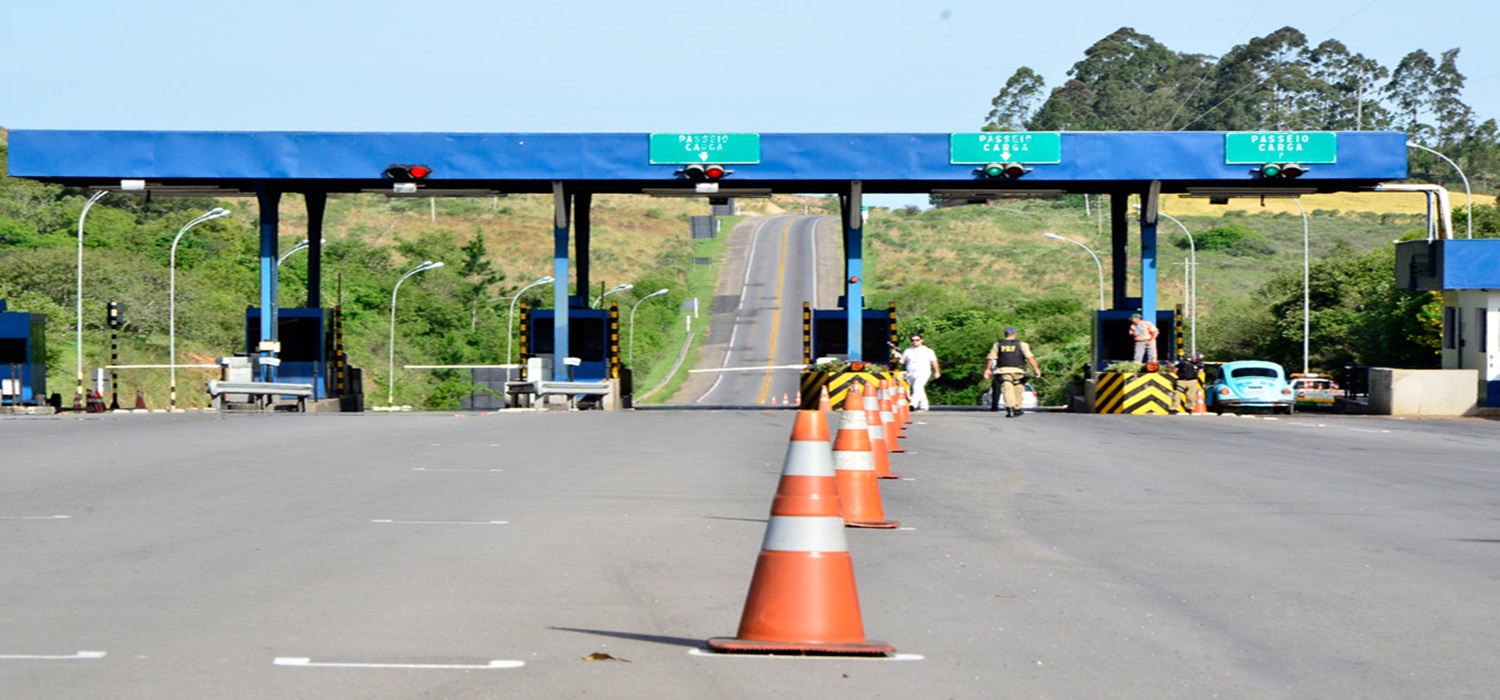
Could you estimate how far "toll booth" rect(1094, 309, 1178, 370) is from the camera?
39.2m

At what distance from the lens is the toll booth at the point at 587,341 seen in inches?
1585

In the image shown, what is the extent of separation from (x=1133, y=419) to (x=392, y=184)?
15.9m

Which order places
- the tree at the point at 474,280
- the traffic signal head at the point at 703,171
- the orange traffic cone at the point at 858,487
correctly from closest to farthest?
the orange traffic cone at the point at 858,487 < the traffic signal head at the point at 703,171 < the tree at the point at 474,280

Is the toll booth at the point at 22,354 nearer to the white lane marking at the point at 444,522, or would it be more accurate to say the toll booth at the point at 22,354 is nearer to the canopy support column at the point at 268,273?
the canopy support column at the point at 268,273

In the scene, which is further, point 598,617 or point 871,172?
point 871,172

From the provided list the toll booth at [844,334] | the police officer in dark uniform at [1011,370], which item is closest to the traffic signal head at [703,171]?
the toll booth at [844,334]

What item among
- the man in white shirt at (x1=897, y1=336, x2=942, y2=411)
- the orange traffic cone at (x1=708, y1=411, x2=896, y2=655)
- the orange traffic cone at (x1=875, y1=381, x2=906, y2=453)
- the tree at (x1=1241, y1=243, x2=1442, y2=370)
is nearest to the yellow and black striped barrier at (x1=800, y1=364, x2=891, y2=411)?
the man in white shirt at (x1=897, y1=336, x2=942, y2=411)

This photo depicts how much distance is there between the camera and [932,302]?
10588cm

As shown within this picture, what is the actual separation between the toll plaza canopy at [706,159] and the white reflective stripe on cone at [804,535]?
99.5 ft

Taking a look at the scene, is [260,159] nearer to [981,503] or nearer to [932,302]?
[981,503]

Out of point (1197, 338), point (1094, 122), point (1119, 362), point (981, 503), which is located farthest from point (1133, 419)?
point (1094, 122)

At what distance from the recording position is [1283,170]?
37.3 m

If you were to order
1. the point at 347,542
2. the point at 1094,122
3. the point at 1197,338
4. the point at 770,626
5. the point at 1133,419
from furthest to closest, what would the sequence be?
1. the point at 1094,122
2. the point at 1197,338
3. the point at 1133,419
4. the point at 347,542
5. the point at 770,626

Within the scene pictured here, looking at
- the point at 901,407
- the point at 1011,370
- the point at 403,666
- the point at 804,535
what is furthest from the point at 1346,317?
the point at 403,666
